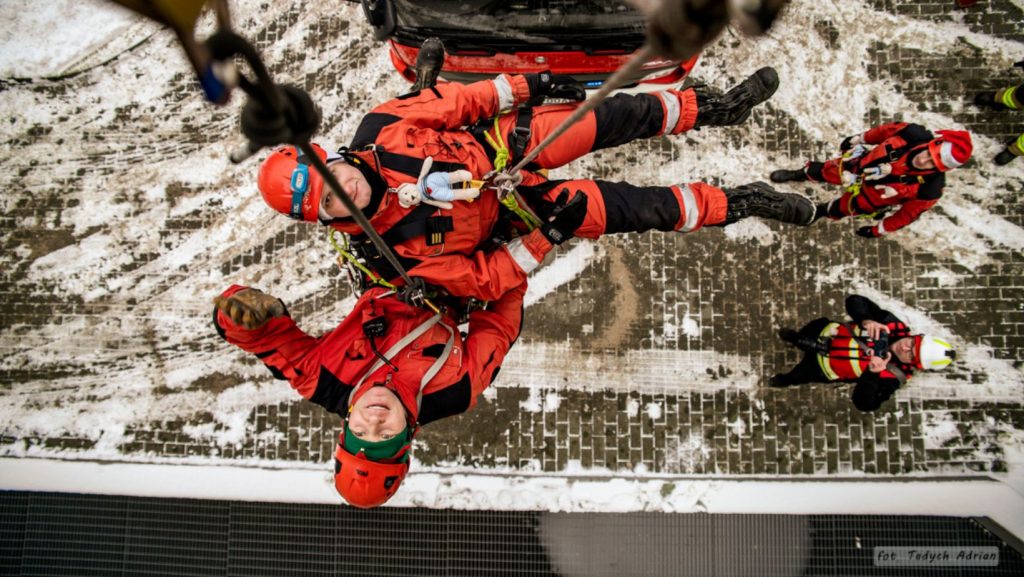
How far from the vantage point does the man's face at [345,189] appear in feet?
10.5

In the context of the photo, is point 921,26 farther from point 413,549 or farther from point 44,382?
point 44,382

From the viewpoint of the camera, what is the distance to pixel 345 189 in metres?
3.25

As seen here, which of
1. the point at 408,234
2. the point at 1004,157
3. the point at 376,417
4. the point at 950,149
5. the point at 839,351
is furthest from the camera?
the point at 1004,157

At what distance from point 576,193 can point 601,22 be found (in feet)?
3.73

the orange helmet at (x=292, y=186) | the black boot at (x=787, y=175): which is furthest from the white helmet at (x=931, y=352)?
the orange helmet at (x=292, y=186)

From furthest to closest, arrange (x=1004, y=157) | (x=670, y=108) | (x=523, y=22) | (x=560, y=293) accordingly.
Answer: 1. (x=560, y=293)
2. (x=1004, y=157)
3. (x=670, y=108)
4. (x=523, y=22)

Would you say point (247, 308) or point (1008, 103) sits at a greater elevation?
point (1008, 103)

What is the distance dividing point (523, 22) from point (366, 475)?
2978 mm

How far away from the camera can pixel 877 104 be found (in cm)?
509

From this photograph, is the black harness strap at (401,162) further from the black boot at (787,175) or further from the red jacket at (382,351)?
the black boot at (787,175)

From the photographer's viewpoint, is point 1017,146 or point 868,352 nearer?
point 868,352

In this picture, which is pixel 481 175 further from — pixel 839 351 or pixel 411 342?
pixel 839 351

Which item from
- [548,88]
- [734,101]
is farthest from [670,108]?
[548,88]

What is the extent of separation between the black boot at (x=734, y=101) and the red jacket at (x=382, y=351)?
6.96ft
